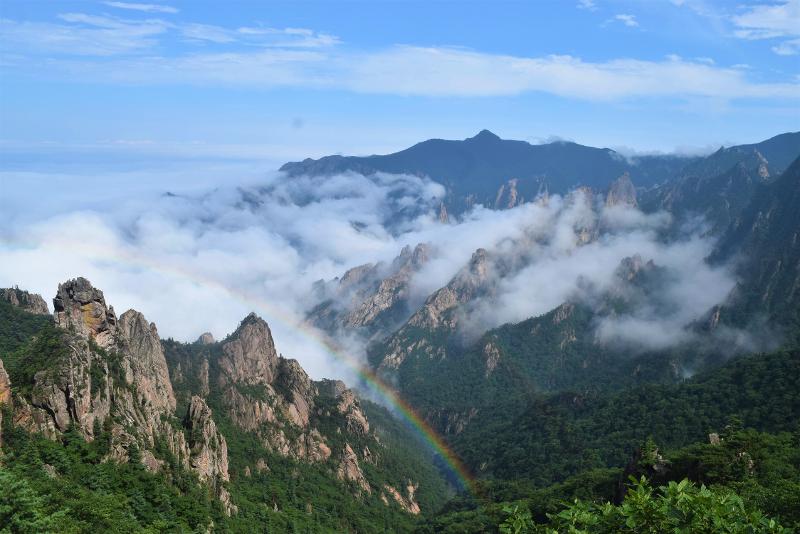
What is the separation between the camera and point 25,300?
132 m

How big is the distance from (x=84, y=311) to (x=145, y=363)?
27.0 m

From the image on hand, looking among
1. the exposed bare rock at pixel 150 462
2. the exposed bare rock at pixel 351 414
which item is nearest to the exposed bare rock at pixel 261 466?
the exposed bare rock at pixel 351 414

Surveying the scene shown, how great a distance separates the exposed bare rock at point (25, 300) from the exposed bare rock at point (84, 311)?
42.4m

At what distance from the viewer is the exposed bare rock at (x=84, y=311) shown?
89.1 m

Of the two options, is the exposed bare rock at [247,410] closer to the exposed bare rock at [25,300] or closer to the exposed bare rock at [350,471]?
the exposed bare rock at [350,471]

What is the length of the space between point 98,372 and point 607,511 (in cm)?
7014

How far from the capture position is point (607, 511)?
2423cm

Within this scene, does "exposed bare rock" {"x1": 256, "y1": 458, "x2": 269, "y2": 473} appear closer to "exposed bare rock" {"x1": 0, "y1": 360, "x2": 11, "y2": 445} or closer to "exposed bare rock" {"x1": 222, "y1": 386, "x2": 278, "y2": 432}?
"exposed bare rock" {"x1": 222, "y1": 386, "x2": 278, "y2": 432}

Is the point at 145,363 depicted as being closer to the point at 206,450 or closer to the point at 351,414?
the point at 206,450

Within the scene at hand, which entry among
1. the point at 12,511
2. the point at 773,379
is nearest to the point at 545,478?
the point at 773,379

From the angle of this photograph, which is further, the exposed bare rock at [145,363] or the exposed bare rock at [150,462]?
the exposed bare rock at [145,363]

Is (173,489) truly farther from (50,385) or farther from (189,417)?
(189,417)

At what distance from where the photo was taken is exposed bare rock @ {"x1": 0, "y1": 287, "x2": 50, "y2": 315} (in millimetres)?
129750

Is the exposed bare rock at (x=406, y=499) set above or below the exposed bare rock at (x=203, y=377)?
below
